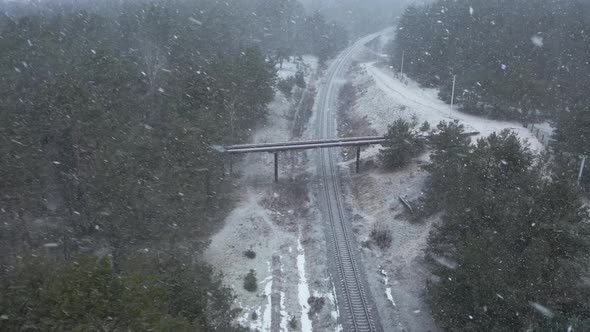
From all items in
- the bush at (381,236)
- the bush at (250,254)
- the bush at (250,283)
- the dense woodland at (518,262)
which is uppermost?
the dense woodland at (518,262)

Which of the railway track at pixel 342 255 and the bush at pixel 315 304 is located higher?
the railway track at pixel 342 255

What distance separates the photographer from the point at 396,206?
120 feet

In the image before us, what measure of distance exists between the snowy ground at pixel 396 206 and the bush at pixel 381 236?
0.37 metres

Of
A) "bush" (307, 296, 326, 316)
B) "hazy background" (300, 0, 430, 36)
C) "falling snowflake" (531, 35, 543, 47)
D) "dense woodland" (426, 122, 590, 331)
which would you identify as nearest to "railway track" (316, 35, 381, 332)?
"bush" (307, 296, 326, 316)

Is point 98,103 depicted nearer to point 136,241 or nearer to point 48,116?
point 48,116

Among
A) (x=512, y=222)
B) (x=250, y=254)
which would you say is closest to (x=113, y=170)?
(x=250, y=254)

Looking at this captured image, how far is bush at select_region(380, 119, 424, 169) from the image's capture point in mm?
40312

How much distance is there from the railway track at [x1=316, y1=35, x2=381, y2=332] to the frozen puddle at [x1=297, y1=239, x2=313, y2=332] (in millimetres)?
1982

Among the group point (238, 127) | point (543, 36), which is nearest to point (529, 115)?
point (543, 36)

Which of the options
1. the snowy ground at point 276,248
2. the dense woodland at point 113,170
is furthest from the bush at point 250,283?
the dense woodland at point 113,170

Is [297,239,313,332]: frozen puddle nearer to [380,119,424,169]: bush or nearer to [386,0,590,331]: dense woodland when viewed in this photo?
[386,0,590,331]: dense woodland

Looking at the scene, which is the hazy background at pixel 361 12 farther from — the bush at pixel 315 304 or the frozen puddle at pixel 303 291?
the bush at pixel 315 304

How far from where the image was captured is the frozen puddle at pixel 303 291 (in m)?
25.0

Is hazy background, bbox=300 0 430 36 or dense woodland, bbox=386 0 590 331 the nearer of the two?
dense woodland, bbox=386 0 590 331
